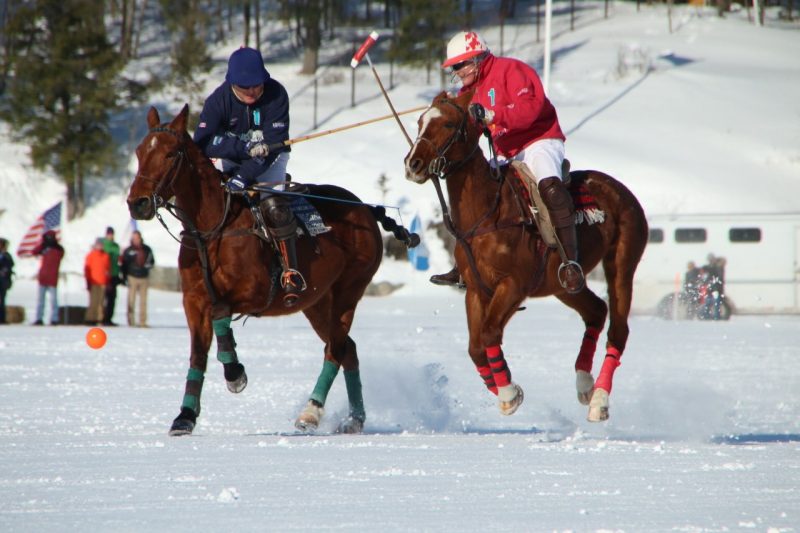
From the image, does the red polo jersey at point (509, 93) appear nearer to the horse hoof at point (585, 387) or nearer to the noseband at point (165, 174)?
the horse hoof at point (585, 387)

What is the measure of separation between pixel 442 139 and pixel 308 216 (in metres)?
1.80

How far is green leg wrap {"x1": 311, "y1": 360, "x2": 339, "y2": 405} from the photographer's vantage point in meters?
9.57

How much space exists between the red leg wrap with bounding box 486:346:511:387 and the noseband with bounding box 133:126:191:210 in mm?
2566

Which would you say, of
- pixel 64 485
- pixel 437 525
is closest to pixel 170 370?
pixel 64 485

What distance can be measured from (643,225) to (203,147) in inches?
150

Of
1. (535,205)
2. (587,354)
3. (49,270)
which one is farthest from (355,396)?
(49,270)

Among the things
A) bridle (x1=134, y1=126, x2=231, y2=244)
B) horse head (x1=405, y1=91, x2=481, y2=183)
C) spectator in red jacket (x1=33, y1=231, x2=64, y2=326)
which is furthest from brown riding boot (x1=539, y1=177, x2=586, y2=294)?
spectator in red jacket (x1=33, y1=231, x2=64, y2=326)

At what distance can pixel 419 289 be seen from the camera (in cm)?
3691

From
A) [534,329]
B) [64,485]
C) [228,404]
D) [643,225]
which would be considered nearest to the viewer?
[64,485]

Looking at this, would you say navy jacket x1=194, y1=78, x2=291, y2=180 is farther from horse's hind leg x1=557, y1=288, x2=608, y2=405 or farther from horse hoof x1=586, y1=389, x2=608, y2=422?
horse hoof x1=586, y1=389, x2=608, y2=422

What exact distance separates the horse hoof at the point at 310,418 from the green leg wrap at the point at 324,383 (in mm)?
75

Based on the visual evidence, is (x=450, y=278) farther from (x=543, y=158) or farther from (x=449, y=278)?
(x=543, y=158)

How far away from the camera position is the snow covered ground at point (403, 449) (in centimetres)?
544

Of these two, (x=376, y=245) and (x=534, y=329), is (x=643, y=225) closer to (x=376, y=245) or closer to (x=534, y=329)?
(x=376, y=245)
